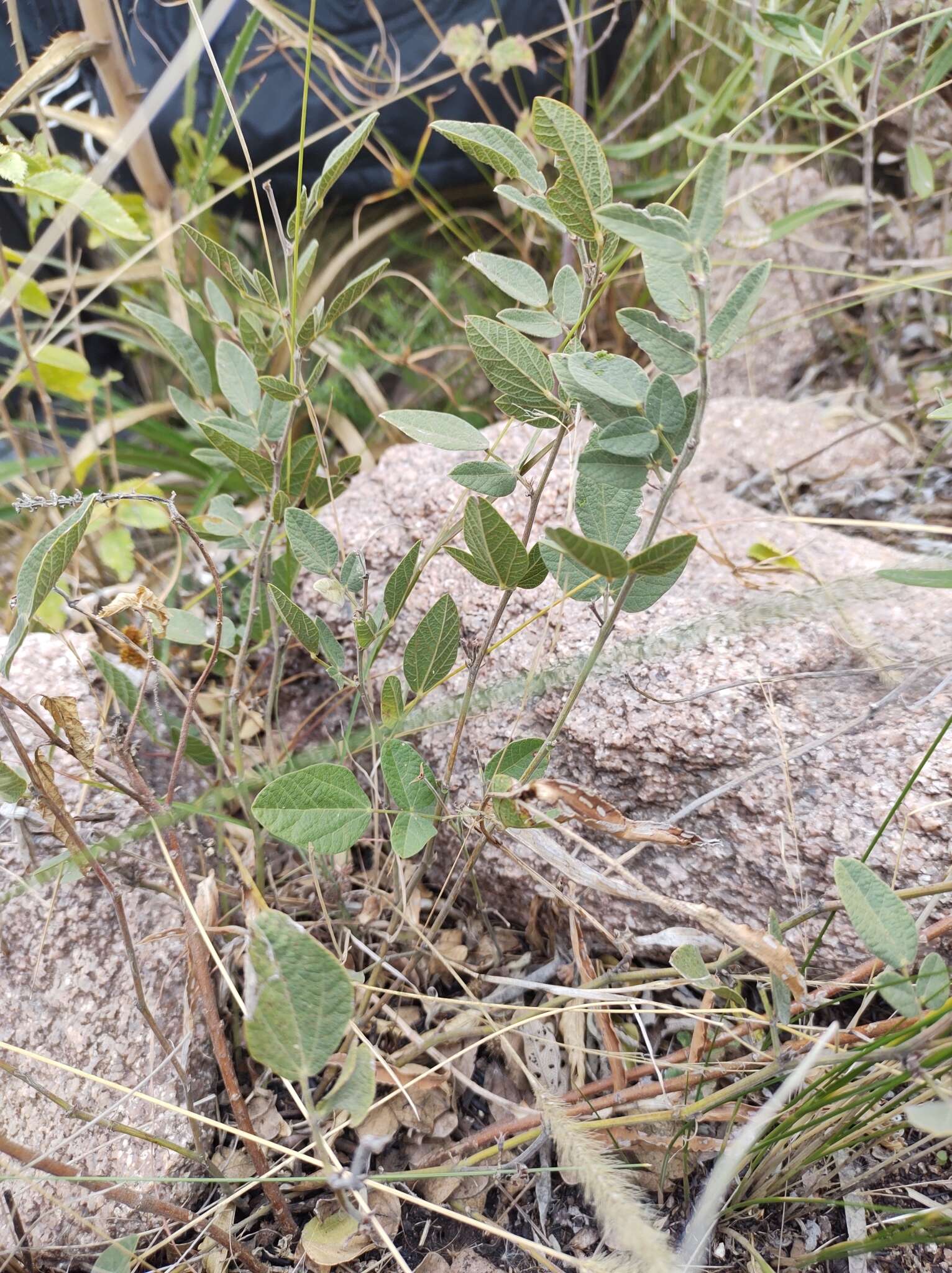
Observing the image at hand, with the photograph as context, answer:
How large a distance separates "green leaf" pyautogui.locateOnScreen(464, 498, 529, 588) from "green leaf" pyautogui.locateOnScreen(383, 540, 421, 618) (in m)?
0.07

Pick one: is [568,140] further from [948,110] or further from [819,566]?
[948,110]

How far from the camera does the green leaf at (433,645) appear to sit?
680 millimetres

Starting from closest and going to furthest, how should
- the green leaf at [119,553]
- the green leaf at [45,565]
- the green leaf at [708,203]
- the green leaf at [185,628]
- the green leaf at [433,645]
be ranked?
1. the green leaf at [708,203]
2. the green leaf at [45,565]
3. the green leaf at [433,645]
4. the green leaf at [185,628]
5. the green leaf at [119,553]

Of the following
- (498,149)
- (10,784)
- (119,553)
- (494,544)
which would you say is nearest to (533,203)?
(498,149)

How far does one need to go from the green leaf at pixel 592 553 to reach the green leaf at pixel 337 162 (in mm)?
337

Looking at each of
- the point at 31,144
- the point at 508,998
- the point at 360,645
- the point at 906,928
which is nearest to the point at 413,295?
the point at 31,144

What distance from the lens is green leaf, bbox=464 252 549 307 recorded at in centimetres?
65

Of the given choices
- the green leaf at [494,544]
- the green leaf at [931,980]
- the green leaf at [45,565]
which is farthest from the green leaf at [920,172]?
the green leaf at [45,565]

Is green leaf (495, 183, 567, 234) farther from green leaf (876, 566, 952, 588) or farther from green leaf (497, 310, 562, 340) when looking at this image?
green leaf (876, 566, 952, 588)

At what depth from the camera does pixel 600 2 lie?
70.3 inches

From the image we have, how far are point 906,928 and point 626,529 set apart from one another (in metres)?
0.32

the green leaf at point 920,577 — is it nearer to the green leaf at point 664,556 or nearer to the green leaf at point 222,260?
the green leaf at point 664,556

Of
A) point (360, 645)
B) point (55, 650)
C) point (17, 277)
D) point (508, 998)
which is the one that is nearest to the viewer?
point (360, 645)

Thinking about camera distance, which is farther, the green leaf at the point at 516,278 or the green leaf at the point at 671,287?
the green leaf at the point at 516,278
